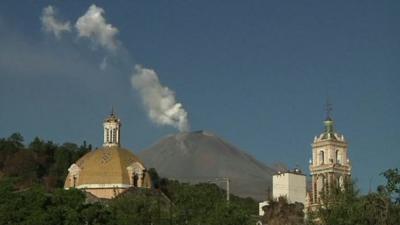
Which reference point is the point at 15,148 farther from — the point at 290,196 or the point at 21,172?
the point at 290,196

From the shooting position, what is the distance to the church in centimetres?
8244

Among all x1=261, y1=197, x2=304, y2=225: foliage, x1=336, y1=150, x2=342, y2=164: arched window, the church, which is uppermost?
x1=336, y1=150, x2=342, y2=164: arched window

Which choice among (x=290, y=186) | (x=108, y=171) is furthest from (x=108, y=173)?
(x=290, y=186)

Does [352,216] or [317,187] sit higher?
[317,187]

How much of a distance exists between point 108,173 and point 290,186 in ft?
83.8

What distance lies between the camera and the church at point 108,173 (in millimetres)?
82438

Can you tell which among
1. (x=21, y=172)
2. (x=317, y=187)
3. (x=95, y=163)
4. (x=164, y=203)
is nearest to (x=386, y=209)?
(x=164, y=203)

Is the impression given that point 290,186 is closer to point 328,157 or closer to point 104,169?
point 328,157

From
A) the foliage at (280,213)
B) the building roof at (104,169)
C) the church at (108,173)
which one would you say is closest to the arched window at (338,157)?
the foliage at (280,213)

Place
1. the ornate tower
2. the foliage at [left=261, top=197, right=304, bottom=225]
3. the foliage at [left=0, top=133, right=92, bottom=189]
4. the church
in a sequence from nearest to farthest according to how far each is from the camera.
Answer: the foliage at [left=261, top=197, right=304, bottom=225], the church, the ornate tower, the foliage at [left=0, top=133, right=92, bottom=189]

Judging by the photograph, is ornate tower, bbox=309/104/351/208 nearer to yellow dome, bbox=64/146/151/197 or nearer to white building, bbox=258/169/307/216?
white building, bbox=258/169/307/216

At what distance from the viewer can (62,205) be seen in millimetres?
55500

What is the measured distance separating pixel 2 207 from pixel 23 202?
5.35 ft

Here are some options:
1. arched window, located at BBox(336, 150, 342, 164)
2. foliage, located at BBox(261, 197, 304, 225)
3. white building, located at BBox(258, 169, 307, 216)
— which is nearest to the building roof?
foliage, located at BBox(261, 197, 304, 225)
